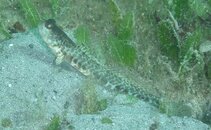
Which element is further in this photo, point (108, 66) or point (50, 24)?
point (108, 66)

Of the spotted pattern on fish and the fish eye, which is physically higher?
the fish eye

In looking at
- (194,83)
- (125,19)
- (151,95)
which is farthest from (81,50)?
(194,83)

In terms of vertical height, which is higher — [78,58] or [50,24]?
[50,24]

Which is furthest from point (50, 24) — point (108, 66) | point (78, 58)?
point (108, 66)

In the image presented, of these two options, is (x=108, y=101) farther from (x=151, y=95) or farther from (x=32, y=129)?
(x=32, y=129)

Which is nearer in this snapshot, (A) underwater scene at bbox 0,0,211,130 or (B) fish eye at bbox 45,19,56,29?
(A) underwater scene at bbox 0,0,211,130

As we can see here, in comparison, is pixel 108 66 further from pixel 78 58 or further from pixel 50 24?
pixel 50 24
